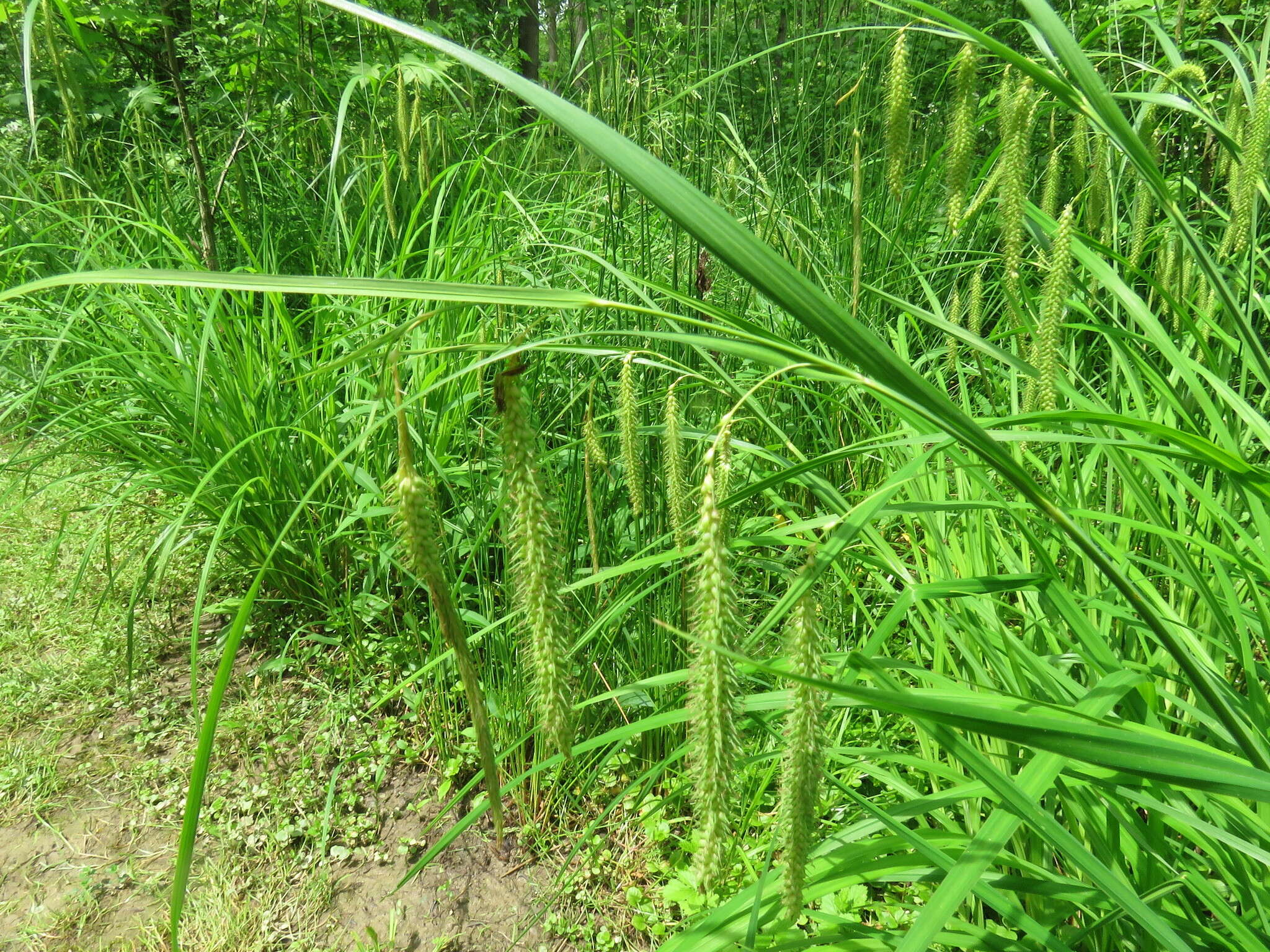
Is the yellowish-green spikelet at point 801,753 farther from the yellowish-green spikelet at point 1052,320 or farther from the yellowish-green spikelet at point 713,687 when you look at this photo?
the yellowish-green spikelet at point 1052,320

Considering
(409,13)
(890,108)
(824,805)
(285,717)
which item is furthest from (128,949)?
(409,13)

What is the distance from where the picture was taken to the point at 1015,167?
1245 mm

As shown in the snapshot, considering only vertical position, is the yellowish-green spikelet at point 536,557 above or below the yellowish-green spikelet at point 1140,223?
below

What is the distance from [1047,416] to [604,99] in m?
1.85

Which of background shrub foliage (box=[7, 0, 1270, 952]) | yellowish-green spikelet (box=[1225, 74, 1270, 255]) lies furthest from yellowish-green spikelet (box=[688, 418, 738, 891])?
yellowish-green spikelet (box=[1225, 74, 1270, 255])

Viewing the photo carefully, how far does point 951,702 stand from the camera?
2.08 feet

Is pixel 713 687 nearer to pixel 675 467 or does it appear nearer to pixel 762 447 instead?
pixel 675 467

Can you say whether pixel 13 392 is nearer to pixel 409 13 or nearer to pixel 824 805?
pixel 824 805

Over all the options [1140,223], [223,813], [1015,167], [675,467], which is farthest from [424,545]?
[223,813]

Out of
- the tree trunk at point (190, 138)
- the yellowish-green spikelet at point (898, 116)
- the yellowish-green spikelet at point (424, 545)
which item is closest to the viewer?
the yellowish-green spikelet at point (424, 545)

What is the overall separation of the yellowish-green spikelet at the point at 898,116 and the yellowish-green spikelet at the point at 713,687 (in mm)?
914

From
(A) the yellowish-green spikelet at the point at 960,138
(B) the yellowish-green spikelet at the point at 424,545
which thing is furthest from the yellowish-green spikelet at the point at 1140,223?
(B) the yellowish-green spikelet at the point at 424,545

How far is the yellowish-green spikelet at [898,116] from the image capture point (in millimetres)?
1319

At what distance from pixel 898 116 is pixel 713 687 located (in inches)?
41.7
